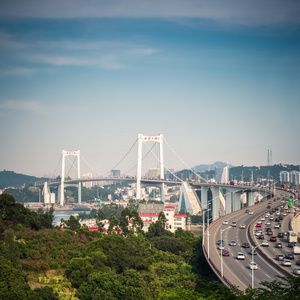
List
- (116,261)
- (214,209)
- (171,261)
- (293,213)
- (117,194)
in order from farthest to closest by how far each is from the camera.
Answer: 1. (117,194)
2. (214,209)
3. (293,213)
4. (171,261)
5. (116,261)

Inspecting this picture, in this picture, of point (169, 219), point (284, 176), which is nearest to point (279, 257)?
point (169, 219)

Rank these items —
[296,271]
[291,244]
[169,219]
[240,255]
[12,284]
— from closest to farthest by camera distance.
→ [12,284]
[296,271]
[240,255]
[291,244]
[169,219]

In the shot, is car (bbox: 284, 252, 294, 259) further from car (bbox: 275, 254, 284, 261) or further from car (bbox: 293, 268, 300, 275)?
car (bbox: 293, 268, 300, 275)

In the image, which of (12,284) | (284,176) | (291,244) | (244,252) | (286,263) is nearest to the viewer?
(12,284)

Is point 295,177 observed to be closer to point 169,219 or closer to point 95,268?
point 169,219

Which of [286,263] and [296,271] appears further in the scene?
[286,263]

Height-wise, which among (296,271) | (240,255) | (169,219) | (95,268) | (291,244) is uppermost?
(169,219)

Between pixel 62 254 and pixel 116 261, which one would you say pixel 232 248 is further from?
pixel 62 254

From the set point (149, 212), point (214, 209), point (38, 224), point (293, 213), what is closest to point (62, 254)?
point (38, 224)

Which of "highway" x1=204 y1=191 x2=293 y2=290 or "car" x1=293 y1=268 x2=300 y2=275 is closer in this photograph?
"car" x1=293 y1=268 x2=300 y2=275

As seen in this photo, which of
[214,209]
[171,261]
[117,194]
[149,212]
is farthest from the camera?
[117,194]

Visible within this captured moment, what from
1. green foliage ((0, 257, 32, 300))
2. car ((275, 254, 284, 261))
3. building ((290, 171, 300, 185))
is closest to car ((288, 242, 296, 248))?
car ((275, 254, 284, 261))
